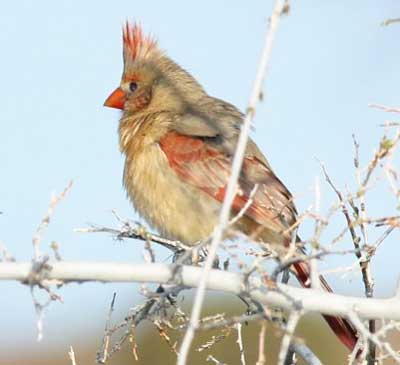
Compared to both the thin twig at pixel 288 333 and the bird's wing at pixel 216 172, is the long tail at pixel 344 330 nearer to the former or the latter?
the bird's wing at pixel 216 172

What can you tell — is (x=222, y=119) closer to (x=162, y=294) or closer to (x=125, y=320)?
(x=125, y=320)

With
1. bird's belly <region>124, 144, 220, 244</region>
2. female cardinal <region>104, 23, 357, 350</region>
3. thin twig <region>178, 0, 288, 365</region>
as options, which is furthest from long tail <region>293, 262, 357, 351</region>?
thin twig <region>178, 0, 288, 365</region>

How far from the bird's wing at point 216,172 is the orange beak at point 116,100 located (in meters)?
0.66

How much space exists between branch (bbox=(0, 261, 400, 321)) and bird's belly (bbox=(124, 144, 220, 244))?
2065 millimetres

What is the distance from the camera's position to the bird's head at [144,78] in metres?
5.40

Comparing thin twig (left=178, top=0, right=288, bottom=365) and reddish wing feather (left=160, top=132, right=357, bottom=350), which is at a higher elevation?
thin twig (left=178, top=0, right=288, bottom=365)

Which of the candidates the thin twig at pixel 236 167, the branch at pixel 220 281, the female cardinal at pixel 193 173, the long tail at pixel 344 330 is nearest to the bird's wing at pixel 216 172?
the female cardinal at pixel 193 173

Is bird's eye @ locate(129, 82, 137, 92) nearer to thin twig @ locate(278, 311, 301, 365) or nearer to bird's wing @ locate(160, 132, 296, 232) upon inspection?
bird's wing @ locate(160, 132, 296, 232)

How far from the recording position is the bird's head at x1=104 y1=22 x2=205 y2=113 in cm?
540

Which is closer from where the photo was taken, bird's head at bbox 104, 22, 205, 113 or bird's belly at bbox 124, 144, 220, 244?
bird's belly at bbox 124, 144, 220, 244

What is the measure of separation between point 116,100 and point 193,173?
93 centimetres

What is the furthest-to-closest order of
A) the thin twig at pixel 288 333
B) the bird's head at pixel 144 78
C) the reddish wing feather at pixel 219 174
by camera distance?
the bird's head at pixel 144 78, the reddish wing feather at pixel 219 174, the thin twig at pixel 288 333

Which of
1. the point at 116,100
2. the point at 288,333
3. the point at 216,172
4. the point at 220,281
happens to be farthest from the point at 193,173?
the point at 288,333

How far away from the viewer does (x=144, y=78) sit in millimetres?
5461
